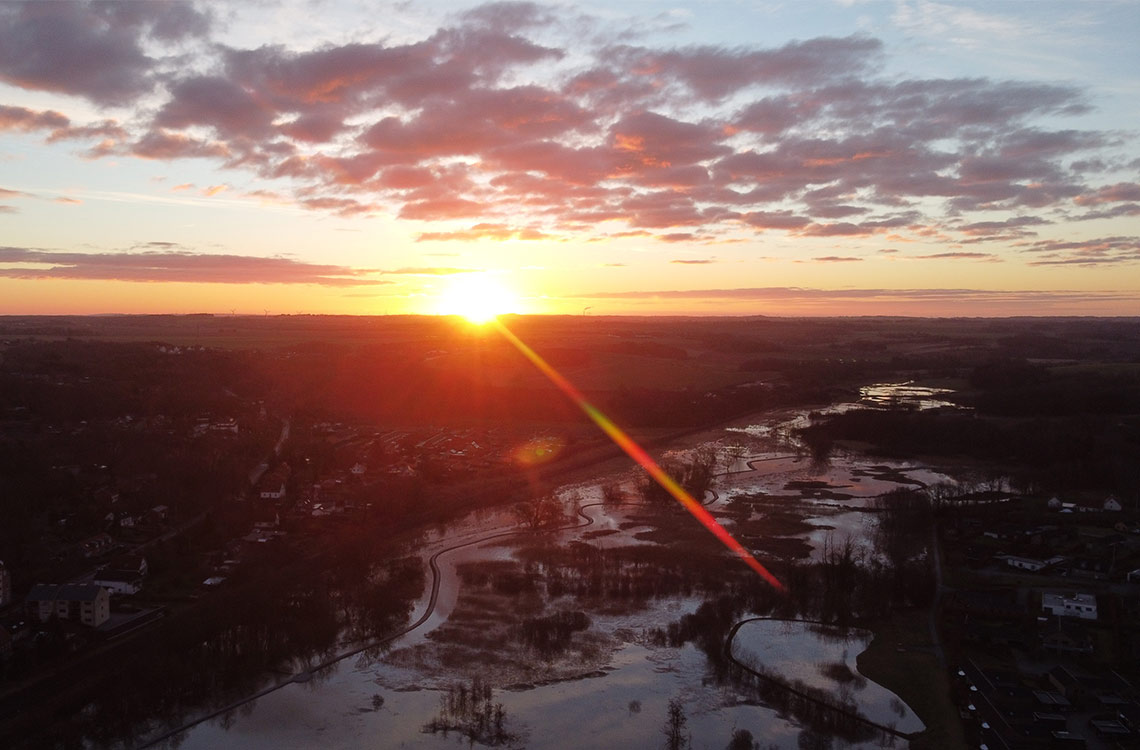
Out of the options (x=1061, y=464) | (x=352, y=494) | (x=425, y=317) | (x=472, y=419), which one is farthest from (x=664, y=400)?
(x=425, y=317)

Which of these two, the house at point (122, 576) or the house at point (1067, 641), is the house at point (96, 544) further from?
the house at point (1067, 641)

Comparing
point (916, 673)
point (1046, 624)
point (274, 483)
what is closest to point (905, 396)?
point (1046, 624)

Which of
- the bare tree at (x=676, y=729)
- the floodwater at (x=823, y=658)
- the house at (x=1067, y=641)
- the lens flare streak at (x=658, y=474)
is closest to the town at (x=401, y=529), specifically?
the house at (x=1067, y=641)

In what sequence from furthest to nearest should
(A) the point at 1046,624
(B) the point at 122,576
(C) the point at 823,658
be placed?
1. (B) the point at 122,576
2. (A) the point at 1046,624
3. (C) the point at 823,658

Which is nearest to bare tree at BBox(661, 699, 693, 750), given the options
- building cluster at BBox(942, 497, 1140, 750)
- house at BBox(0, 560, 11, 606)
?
building cluster at BBox(942, 497, 1140, 750)

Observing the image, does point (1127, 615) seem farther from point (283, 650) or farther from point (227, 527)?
point (227, 527)

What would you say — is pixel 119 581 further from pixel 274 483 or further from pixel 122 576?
pixel 274 483
